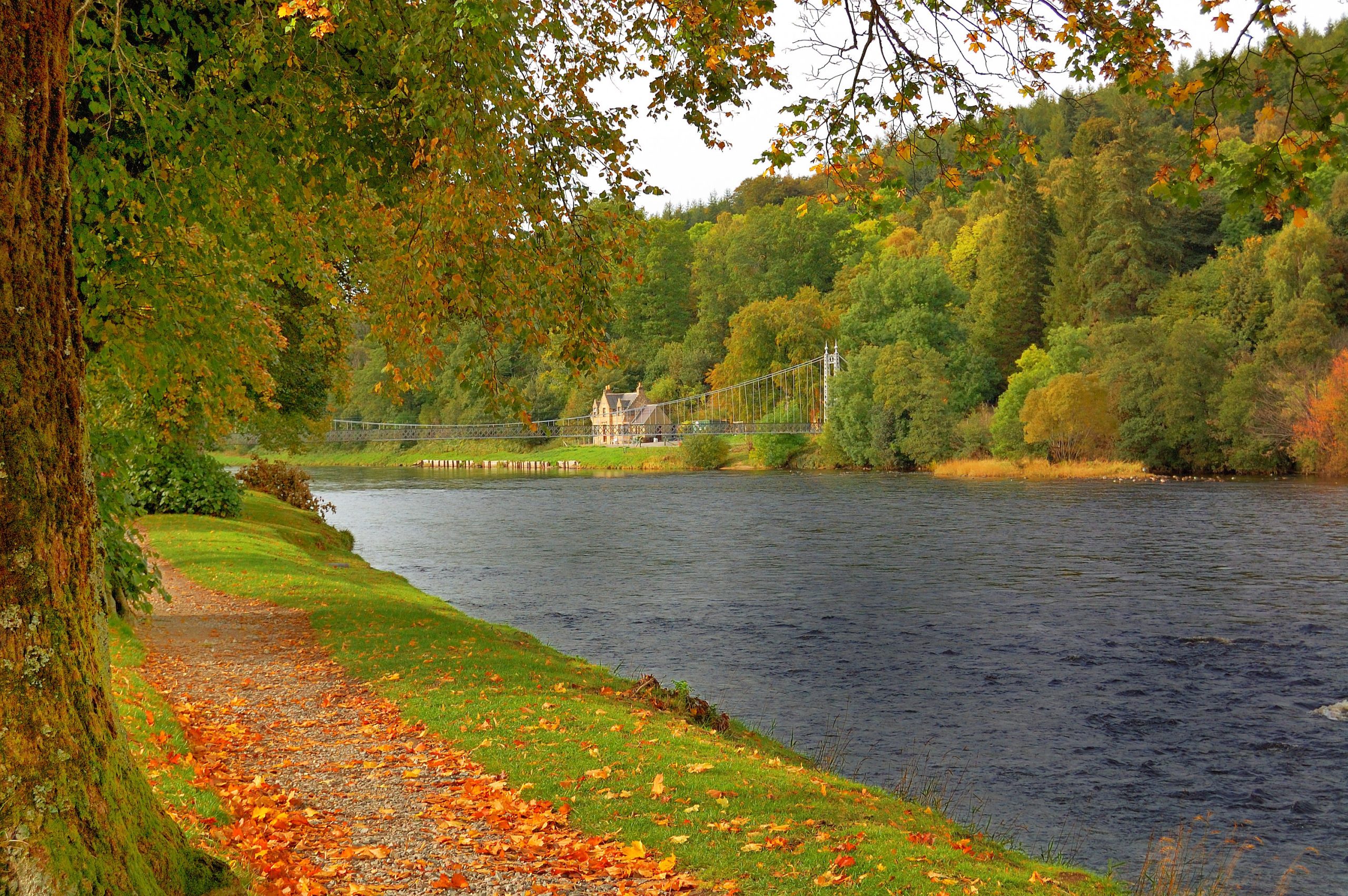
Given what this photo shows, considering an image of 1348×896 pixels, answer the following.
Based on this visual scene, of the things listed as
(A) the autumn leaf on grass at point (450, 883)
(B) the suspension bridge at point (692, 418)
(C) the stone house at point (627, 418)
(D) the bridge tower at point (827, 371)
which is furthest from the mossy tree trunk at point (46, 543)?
(C) the stone house at point (627, 418)

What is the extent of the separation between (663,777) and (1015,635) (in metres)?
11.3

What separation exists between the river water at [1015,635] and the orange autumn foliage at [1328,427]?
1071 centimetres

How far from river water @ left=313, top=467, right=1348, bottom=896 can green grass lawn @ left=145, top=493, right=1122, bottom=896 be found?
1.96 m

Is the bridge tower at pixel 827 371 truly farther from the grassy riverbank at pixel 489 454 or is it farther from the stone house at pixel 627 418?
the stone house at pixel 627 418

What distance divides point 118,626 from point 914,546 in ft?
69.1

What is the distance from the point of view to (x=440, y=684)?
33.2 feet

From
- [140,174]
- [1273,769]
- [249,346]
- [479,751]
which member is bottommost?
[1273,769]

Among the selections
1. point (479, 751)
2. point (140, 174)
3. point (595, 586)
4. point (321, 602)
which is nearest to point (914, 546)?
point (595, 586)

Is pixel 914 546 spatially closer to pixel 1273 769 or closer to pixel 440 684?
pixel 1273 769

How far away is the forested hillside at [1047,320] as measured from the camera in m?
52.3

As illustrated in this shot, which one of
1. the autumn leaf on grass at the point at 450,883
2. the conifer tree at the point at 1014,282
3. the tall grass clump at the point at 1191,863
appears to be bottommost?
the tall grass clump at the point at 1191,863

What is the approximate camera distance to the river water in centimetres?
1027

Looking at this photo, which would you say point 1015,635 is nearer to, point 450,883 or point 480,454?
point 450,883

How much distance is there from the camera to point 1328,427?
48062 mm
